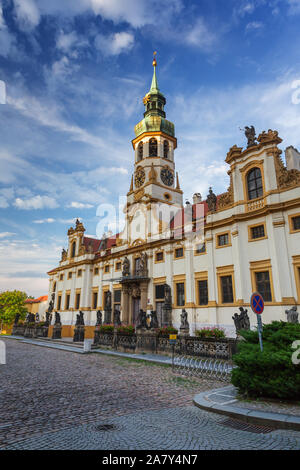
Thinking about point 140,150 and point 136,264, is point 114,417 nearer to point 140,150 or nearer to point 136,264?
point 136,264

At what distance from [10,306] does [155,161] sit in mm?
38284

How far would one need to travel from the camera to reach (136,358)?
17547 mm

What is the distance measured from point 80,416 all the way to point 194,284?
20.1 metres

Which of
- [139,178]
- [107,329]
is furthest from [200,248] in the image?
[139,178]

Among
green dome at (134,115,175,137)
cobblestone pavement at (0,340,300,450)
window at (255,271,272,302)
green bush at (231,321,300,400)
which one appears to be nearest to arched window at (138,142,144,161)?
green dome at (134,115,175,137)

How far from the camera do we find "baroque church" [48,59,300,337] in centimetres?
2067

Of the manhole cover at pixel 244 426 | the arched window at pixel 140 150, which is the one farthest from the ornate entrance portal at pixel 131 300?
the manhole cover at pixel 244 426

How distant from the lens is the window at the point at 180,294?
88.7ft

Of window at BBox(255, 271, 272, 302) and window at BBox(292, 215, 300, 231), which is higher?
window at BBox(292, 215, 300, 231)

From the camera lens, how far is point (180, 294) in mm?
27453

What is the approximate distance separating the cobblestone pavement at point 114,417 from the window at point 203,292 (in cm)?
1360

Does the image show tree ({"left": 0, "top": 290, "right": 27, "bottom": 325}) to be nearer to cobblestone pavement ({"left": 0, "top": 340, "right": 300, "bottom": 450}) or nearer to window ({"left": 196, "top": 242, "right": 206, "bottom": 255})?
window ({"left": 196, "top": 242, "right": 206, "bottom": 255})

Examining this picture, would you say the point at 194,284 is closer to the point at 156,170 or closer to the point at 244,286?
the point at 244,286

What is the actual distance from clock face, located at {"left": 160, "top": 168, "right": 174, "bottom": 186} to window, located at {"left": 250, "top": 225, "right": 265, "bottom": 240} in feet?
56.0
